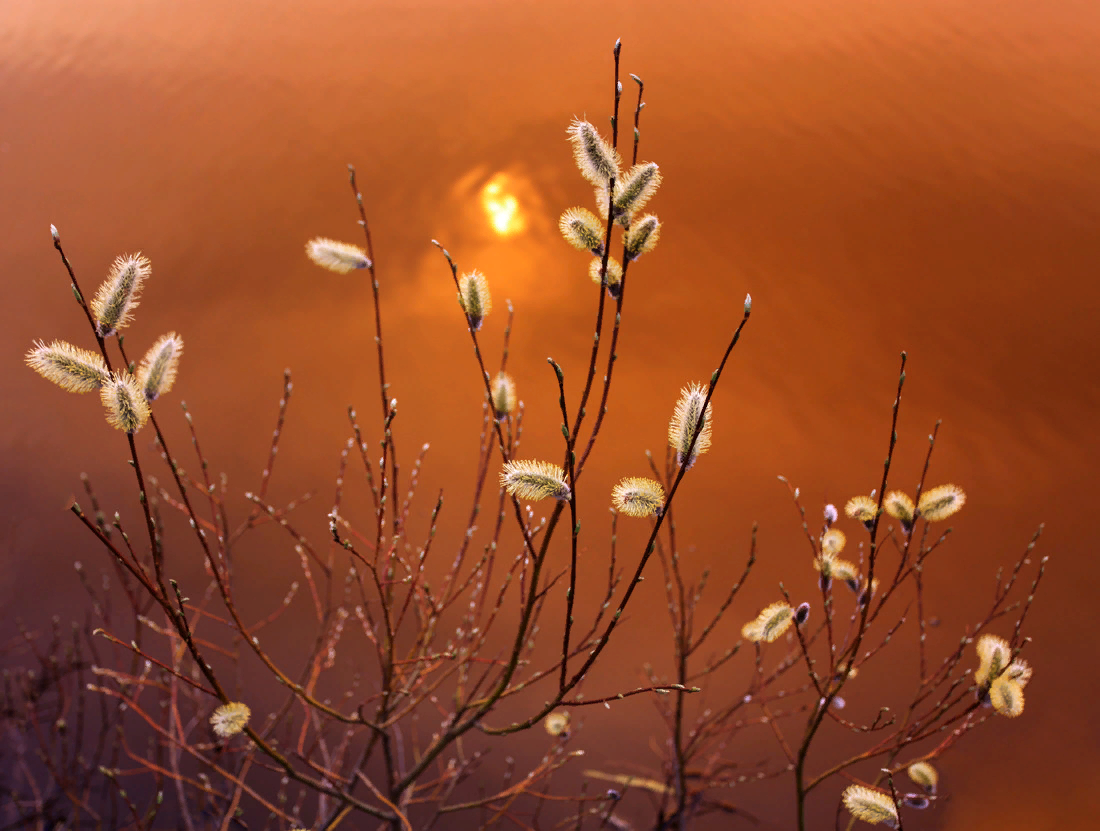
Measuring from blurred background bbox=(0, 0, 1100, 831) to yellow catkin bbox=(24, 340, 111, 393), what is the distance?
1.08 meters

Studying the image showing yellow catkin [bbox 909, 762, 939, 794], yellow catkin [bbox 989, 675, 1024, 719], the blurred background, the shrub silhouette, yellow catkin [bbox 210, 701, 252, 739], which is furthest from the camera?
the blurred background

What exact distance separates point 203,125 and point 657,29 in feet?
5.33

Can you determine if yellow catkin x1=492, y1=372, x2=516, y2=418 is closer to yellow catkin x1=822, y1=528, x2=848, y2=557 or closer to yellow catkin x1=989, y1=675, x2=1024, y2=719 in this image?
yellow catkin x1=822, y1=528, x2=848, y2=557

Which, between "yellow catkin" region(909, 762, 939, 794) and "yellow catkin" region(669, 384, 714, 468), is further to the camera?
"yellow catkin" region(909, 762, 939, 794)

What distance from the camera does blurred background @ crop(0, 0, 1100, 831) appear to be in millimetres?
1536

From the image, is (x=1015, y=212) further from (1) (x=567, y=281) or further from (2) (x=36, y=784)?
(2) (x=36, y=784)

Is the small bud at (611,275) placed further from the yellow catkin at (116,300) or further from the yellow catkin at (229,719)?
the yellow catkin at (229,719)

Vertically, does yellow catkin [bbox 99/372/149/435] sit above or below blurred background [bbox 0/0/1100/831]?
below

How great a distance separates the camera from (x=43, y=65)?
2211 millimetres

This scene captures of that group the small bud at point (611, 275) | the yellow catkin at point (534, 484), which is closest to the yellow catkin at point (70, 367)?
the yellow catkin at point (534, 484)

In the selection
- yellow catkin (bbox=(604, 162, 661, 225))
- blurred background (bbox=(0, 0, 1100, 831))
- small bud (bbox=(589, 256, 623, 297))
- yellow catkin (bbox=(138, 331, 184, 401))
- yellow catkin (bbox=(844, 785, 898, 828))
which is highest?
blurred background (bbox=(0, 0, 1100, 831))

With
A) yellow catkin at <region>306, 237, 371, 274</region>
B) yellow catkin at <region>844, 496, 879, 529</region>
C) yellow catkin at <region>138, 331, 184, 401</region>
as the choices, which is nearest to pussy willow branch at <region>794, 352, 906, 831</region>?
yellow catkin at <region>844, 496, 879, 529</region>

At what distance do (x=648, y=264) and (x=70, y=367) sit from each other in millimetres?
1451

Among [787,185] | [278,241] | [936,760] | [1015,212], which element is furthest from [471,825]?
[1015,212]
